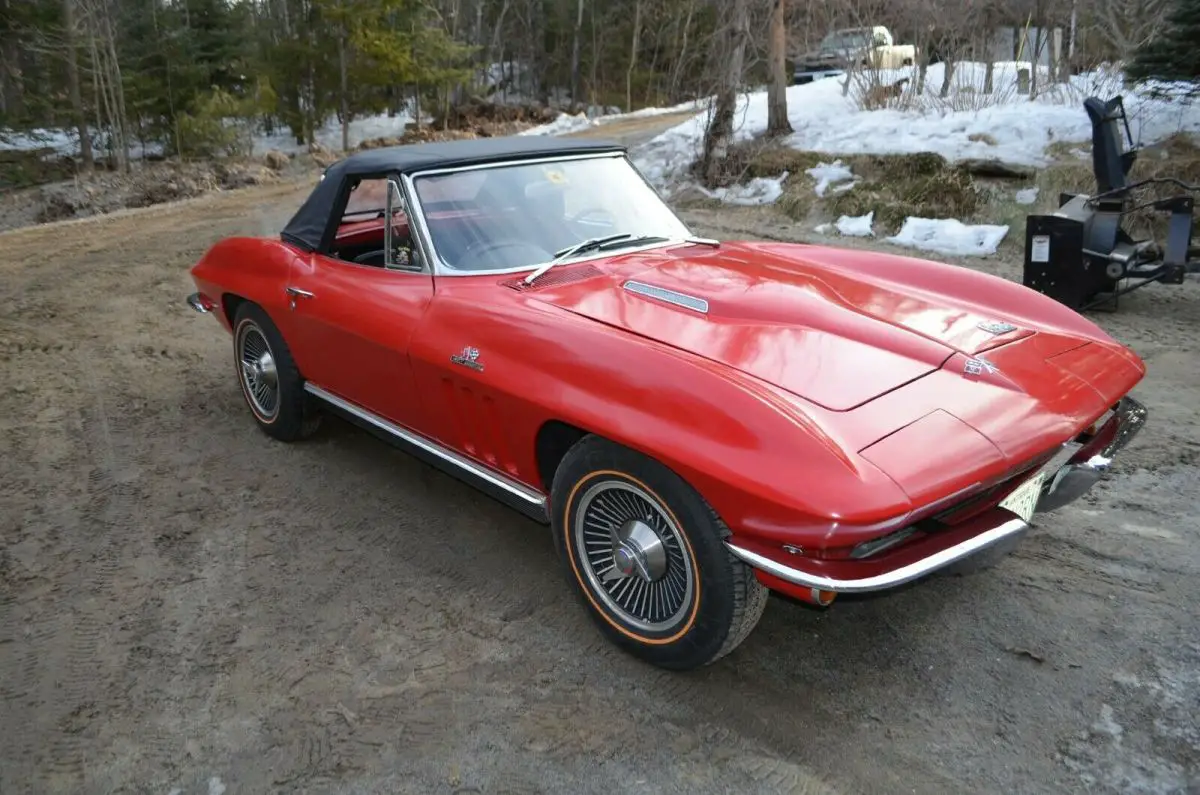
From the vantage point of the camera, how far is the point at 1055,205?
26.8ft

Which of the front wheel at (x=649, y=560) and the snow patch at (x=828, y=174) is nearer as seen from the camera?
the front wheel at (x=649, y=560)

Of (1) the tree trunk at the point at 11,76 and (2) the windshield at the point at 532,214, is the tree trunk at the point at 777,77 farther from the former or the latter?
(1) the tree trunk at the point at 11,76

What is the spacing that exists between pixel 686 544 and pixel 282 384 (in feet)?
8.52

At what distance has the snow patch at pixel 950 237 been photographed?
7.93 metres

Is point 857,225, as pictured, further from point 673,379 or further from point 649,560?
point 649,560

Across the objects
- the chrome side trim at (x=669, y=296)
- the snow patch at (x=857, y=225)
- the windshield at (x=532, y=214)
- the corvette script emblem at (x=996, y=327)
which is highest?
the windshield at (x=532, y=214)

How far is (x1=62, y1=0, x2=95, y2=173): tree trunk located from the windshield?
16321 millimetres

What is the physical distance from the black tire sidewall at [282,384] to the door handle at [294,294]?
0.81 feet

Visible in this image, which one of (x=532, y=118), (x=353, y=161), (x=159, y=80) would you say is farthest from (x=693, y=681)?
(x=532, y=118)

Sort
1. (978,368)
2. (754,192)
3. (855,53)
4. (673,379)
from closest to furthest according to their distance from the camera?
(673,379), (978,368), (754,192), (855,53)

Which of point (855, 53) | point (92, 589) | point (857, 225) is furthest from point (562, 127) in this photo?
point (92, 589)

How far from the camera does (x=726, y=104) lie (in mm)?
11320

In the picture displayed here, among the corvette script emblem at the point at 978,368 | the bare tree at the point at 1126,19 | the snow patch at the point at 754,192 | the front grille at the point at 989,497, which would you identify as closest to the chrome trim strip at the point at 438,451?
the front grille at the point at 989,497

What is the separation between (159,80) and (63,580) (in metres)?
20.3
